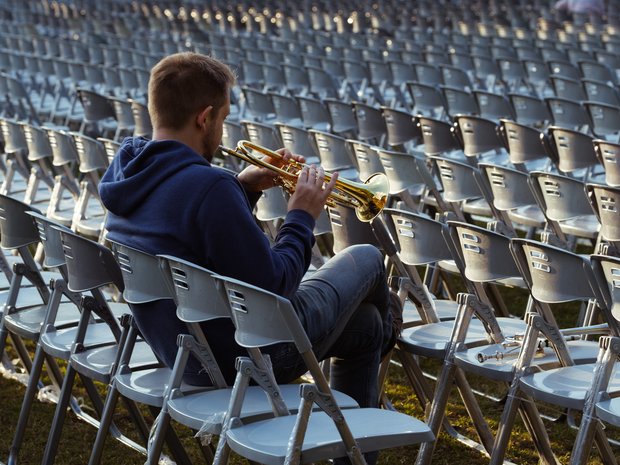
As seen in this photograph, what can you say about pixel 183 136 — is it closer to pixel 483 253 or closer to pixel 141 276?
pixel 141 276

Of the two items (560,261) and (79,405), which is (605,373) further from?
(79,405)

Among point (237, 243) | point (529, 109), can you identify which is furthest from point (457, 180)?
point (529, 109)

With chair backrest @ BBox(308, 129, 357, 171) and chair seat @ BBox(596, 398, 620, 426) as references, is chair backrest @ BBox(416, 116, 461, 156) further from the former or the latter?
chair seat @ BBox(596, 398, 620, 426)

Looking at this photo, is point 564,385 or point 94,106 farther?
point 94,106

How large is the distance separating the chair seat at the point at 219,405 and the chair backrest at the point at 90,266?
616mm

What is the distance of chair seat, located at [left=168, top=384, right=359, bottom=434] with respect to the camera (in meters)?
3.61

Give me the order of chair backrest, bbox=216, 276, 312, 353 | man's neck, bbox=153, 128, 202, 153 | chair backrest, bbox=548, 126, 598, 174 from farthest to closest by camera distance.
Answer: chair backrest, bbox=548, 126, 598, 174
man's neck, bbox=153, 128, 202, 153
chair backrest, bbox=216, 276, 312, 353

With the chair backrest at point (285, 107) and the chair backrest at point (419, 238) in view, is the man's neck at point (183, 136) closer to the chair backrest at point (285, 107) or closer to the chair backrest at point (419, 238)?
the chair backrest at point (419, 238)

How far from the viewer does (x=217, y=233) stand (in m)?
3.73

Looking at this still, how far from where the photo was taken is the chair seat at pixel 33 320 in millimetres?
4719

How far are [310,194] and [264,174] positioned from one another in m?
0.40

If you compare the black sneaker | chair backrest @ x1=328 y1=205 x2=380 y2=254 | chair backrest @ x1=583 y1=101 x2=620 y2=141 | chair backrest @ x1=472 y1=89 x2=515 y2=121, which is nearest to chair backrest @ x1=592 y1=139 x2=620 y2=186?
chair backrest @ x1=583 y1=101 x2=620 y2=141

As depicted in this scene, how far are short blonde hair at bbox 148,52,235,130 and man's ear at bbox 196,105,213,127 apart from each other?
0.5 inches

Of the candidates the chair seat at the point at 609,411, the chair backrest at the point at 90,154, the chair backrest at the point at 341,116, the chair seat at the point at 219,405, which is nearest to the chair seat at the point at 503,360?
the chair seat at the point at 609,411
